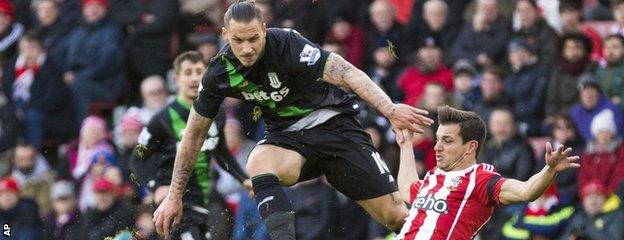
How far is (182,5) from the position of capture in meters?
19.5

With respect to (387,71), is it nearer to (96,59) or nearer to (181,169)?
(96,59)

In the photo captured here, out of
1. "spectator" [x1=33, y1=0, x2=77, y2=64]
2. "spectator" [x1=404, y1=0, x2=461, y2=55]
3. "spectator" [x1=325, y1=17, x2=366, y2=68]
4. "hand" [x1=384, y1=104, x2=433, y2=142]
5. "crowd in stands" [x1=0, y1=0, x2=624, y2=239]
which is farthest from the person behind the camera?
"spectator" [x1=33, y1=0, x2=77, y2=64]

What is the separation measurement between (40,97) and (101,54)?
960 millimetres

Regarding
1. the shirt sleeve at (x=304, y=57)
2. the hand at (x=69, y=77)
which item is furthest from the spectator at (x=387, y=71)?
the shirt sleeve at (x=304, y=57)

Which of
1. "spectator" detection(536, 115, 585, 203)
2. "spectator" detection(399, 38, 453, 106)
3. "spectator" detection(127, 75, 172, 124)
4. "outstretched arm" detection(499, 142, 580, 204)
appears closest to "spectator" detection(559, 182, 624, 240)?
"spectator" detection(536, 115, 585, 203)

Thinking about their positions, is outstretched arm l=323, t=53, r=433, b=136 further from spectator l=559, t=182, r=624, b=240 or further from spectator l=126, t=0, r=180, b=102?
spectator l=126, t=0, r=180, b=102

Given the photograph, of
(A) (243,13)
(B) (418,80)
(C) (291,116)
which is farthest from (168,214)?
(B) (418,80)

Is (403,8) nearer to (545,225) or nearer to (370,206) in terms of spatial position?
(545,225)

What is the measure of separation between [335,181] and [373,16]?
7.14 metres

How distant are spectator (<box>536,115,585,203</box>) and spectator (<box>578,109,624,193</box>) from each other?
10cm

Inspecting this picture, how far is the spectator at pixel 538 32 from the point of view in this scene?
17.7 metres

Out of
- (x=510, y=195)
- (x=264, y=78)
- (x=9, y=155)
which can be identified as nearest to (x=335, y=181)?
(x=264, y=78)

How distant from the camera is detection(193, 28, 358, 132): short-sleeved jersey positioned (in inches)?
→ 445

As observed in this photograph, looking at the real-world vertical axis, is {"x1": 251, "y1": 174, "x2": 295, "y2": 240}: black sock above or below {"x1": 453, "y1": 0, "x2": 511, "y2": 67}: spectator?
above
